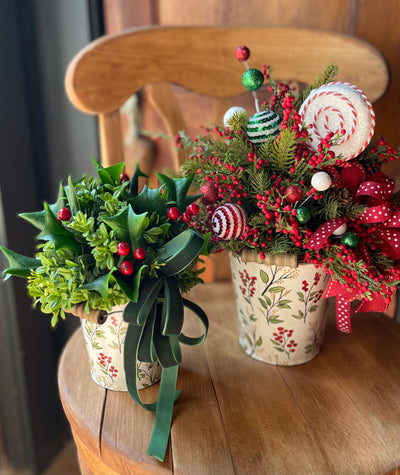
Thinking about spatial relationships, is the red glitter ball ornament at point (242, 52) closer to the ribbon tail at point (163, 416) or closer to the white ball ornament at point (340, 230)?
the white ball ornament at point (340, 230)

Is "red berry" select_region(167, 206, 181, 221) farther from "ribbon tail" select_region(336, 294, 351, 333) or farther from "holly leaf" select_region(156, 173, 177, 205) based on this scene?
"ribbon tail" select_region(336, 294, 351, 333)

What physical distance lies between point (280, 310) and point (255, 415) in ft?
0.42

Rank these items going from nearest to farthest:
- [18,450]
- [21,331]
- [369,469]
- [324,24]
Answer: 1. [369,469]
2. [324,24]
3. [21,331]
4. [18,450]

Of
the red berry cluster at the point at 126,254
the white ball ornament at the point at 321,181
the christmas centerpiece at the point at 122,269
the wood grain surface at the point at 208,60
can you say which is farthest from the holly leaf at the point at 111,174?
the wood grain surface at the point at 208,60

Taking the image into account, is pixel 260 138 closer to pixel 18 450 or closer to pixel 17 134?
pixel 17 134

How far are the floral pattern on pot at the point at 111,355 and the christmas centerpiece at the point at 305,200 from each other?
15 centimetres

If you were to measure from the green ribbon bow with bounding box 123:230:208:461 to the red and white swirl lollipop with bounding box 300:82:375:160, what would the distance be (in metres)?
0.18

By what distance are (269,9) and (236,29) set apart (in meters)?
0.14

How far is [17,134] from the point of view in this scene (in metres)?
0.90

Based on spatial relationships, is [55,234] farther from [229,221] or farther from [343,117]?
[343,117]

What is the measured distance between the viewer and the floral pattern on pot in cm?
48

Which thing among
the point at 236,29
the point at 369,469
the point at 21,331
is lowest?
the point at 21,331

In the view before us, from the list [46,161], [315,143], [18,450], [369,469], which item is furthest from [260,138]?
[18,450]

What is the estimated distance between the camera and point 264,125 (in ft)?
1.49
